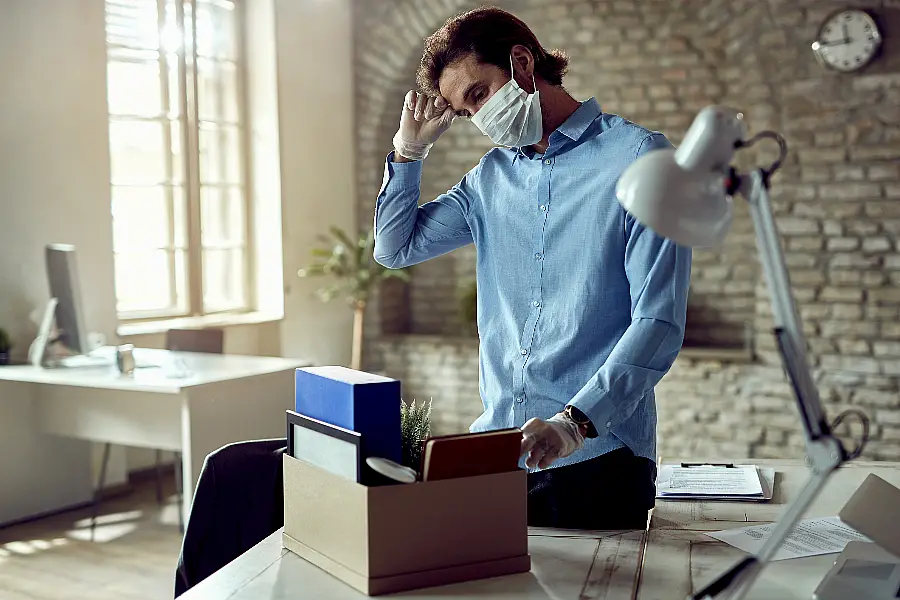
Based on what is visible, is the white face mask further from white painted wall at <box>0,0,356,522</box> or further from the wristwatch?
white painted wall at <box>0,0,356,522</box>

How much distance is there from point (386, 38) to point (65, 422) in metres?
3.22

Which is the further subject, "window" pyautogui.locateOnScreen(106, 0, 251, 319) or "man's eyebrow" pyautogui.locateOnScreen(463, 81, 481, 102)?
"window" pyautogui.locateOnScreen(106, 0, 251, 319)

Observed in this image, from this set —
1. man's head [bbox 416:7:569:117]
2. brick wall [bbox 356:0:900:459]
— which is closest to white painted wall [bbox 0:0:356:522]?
brick wall [bbox 356:0:900:459]

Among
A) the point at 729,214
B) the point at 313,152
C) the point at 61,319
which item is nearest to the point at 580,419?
the point at 729,214

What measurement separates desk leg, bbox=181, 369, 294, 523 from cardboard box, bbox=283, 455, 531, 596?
2402 mm

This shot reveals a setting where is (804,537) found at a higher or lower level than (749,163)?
lower

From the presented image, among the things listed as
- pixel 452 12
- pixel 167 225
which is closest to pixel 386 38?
pixel 452 12

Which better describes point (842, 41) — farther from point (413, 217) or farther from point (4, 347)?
point (4, 347)

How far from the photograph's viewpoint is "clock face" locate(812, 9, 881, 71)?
491 centimetres

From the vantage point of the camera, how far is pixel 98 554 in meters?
4.10

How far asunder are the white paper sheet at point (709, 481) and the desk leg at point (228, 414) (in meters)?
2.16

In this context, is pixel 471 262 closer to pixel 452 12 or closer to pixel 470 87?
pixel 452 12

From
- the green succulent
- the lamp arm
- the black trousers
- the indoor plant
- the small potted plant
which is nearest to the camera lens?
the lamp arm

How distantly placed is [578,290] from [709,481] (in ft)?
1.69
